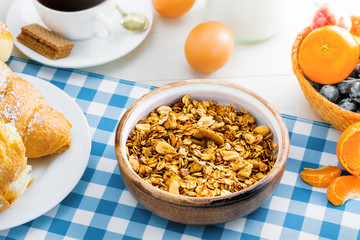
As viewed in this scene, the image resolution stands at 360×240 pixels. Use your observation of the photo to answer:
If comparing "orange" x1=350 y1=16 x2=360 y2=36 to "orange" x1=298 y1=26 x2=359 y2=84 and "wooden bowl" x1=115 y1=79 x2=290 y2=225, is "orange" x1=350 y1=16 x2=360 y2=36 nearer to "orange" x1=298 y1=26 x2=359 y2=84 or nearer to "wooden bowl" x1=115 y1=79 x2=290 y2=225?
"orange" x1=298 y1=26 x2=359 y2=84

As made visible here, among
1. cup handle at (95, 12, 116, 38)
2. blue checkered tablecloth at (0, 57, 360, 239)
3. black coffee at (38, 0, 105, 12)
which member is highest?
black coffee at (38, 0, 105, 12)

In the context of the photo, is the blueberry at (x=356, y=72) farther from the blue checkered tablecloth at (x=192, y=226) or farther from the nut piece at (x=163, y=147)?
the nut piece at (x=163, y=147)

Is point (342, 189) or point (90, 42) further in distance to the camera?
point (90, 42)

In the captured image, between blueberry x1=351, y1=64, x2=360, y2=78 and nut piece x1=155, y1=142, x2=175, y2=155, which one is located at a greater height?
blueberry x1=351, y1=64, x2=360, y2=78

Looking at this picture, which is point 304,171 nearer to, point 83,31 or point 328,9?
point 328,9

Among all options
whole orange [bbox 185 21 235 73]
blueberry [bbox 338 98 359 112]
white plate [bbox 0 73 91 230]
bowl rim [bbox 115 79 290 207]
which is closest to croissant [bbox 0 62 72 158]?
white plate [bbox 0 73 91 230]

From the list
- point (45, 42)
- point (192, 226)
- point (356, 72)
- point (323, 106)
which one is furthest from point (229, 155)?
point (45, 42)

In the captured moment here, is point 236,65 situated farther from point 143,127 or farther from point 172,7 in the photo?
point 143,127
